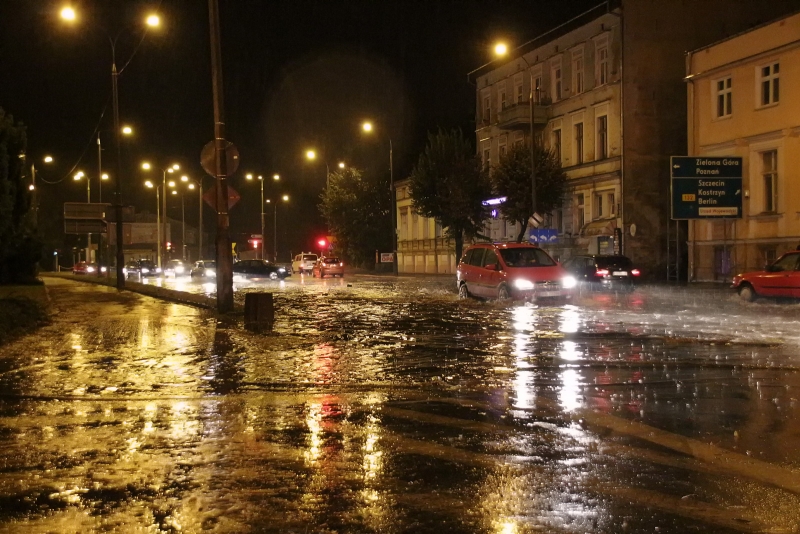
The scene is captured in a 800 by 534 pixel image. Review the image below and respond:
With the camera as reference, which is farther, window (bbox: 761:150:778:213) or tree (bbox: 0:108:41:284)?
window (bbox: 761:150:778:213)

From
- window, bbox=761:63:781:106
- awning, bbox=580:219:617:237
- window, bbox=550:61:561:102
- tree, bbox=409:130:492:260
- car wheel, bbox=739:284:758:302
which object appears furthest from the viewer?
tree, bbox=409:130:492:260

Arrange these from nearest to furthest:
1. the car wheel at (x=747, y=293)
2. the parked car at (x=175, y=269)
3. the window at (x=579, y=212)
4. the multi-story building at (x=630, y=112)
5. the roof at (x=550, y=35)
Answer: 1. the car wheel at (x=747, y=293)
2. the multi-story building at (x=630, y=112)
3. the roof at (x=550, y=35)
4. the window at (x=579, y=212)
5. the parked car at (x=175, y=269)

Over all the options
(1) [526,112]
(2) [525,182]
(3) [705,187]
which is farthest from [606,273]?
(1) [526,112]

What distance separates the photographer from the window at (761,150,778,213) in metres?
34.9

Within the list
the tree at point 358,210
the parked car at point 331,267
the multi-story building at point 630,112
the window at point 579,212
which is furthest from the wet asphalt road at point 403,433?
the tree at point 358,210

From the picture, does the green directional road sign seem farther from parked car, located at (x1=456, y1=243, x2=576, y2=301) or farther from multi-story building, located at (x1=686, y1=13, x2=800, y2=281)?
parked car, located at (x1=456, y1=243, x2=576, y2=301)

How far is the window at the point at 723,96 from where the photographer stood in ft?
123

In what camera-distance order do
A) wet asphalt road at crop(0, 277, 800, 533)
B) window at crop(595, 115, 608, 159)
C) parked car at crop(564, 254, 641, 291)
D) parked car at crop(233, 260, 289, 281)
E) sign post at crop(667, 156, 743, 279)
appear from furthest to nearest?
parked car at crop(233, 260, 289, 281) < window at crop(595, 115, 608, 159) < sign post at crop(667, 156, 743, 279) < parked car at crop(564, 254, 641, 291) < wet asphalt road at crop(0, 277, 800, 533)

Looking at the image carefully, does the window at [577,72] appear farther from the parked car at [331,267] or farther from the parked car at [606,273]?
the parked car at [331,267]

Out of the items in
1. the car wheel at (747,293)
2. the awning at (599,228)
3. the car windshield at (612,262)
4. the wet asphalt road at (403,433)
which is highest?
the awning at (599,228)

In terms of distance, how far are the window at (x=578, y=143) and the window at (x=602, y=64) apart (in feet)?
10.3

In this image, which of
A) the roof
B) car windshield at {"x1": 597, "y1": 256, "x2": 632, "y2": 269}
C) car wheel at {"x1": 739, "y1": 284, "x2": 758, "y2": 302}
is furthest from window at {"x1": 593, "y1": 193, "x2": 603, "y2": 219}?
car wheel at {"x1": 739, "y1": 284, "x2": 758, "y2": 302}

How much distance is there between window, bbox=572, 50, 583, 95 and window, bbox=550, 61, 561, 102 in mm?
1626

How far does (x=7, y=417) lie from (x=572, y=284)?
678 inches
